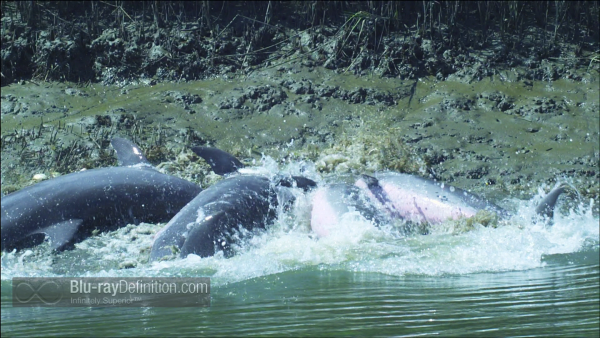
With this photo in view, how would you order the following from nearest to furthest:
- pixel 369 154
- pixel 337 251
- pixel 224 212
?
pixel 337 251
pixel 224 212
pixel 369 154

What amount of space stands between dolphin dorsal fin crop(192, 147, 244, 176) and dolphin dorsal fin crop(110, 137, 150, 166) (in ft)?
1.92

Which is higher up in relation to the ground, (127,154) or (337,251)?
(127,154)

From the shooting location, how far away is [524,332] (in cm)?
416

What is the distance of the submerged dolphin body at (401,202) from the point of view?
6.99 m

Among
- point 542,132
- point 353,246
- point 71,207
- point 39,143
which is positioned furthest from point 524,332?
point 39,143

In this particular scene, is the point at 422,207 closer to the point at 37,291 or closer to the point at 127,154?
the point at 127,154

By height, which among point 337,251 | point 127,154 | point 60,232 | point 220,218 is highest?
point 127,154

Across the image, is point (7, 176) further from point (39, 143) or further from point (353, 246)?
point (353, 246)

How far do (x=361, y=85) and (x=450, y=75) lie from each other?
50.7 inches

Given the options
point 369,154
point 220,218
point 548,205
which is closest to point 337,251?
point 220,218

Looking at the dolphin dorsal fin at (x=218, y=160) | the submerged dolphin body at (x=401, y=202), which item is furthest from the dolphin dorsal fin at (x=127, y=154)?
the submerged dolphin body at (x=401, y=202)

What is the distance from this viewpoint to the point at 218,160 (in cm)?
766

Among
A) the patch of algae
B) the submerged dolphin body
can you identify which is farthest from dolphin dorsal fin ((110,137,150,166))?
the patch of algae

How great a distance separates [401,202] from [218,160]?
1858mm
